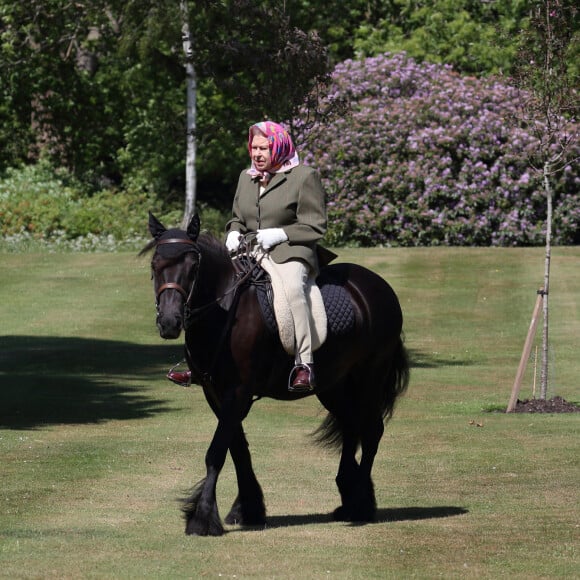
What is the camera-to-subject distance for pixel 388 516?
10.4 m

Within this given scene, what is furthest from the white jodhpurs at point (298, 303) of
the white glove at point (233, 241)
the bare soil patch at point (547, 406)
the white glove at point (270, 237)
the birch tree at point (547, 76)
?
the birch tree at point (547, 76)

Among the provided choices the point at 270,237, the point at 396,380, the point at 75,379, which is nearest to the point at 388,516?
the point at 396,380

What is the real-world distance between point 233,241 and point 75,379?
10470 millimetres

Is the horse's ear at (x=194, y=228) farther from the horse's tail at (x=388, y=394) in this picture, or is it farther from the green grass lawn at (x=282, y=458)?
the horse's tail at (x=388, y=394)

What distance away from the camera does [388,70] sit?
→ 3653 cm

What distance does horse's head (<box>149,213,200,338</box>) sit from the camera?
867cm

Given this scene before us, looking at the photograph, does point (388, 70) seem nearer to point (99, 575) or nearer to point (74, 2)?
point (74, 2)

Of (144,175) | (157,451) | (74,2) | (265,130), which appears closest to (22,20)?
(74,2)

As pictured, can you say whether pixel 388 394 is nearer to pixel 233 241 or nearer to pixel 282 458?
pixel 233 241

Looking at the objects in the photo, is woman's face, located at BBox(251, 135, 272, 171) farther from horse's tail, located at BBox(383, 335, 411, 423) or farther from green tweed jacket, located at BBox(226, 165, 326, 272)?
horse's tail, located at BBox(383, 335, 411, 423)

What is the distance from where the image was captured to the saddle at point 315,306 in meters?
9.58

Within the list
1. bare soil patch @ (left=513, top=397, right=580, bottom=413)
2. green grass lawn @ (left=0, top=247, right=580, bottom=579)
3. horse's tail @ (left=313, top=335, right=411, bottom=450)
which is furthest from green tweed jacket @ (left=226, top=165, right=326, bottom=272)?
bare soil patch @ (left=513, top=397, right=580, bottom=413)

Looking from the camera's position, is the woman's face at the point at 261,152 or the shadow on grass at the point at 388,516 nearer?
the woman's face at the point at 261,152

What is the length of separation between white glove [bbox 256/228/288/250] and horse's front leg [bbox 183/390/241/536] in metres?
1.12
